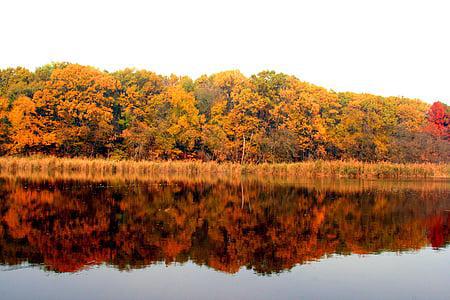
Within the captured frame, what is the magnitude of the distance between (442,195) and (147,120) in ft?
116

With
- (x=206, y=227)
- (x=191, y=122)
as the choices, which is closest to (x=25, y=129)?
(x=191, y=122)

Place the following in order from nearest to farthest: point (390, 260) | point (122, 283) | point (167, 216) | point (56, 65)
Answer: point (122, 283), point (390, 260), point (167, 216), point (56, 65)

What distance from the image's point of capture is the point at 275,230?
1392cm

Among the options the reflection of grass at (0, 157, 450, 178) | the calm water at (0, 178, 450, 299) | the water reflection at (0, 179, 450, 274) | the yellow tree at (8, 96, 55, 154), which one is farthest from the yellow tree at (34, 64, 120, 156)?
the calm water at (0, 178, 450, 299)

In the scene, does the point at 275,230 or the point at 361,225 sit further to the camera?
the point at 361,225

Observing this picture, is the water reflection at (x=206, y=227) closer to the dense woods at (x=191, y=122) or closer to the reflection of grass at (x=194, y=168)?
the reflection of grass at (x=194, y=168)

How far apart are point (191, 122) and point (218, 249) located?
41257 millimetres

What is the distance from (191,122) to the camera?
52156 mm

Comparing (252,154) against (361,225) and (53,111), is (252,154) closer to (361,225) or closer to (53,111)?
(53,111)

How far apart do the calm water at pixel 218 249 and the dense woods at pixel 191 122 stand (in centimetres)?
3033

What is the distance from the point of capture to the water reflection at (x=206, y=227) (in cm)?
1064

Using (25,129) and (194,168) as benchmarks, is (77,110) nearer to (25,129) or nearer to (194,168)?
(25,129)

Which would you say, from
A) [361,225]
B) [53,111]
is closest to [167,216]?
[361,225]

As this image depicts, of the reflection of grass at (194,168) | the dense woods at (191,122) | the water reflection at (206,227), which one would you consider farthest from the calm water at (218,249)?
the dense woods at (191,122)
